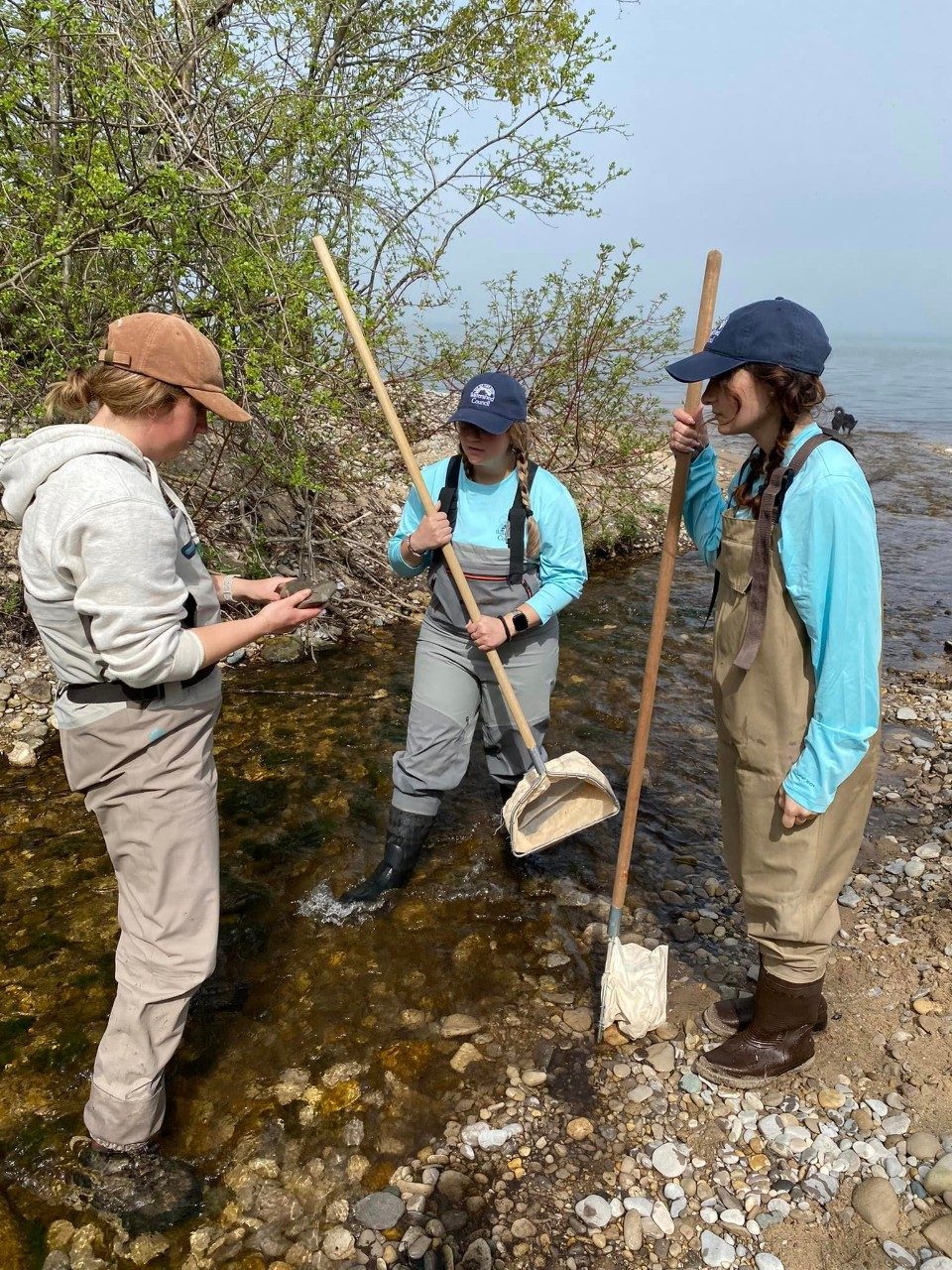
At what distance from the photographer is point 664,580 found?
119 inches

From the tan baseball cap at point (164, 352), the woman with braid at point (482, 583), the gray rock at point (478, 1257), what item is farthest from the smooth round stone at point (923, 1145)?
the tan baseball cap at point (164, 352)

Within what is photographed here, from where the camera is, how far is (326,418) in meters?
6.88

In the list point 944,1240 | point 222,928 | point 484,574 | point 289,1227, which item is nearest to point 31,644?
point 222,928

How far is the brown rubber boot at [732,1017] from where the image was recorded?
129 inches

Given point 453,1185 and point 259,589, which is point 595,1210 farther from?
point 259,589

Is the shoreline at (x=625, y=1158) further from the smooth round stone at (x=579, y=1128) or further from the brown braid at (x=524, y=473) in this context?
the brown braid at (x=524, y=473)

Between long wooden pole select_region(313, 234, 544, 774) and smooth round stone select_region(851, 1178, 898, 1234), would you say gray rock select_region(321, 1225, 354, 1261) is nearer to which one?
smooth round stone select_region(851, 1178, 898, 1234)

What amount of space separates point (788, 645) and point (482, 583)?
1669mm

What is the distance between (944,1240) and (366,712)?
15.6 feet

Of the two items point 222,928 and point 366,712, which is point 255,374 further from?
point 222,928

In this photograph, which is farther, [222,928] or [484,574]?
[222,928]

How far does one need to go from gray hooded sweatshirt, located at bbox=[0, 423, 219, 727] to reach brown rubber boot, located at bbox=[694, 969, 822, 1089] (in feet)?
7.90

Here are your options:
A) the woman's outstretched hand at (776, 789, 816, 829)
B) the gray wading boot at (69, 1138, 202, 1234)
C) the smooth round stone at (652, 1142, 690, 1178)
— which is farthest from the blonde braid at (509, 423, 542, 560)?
the gray wading boot at (69, 1138, 202, 1234)

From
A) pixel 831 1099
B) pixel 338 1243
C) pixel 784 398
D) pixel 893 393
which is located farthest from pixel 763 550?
pixel 893 393
